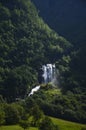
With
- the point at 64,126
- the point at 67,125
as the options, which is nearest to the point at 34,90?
the point at 67,125

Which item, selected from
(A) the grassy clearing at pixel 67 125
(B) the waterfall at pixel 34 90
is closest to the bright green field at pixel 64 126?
(A) the grassy clearing at pixel 67 125

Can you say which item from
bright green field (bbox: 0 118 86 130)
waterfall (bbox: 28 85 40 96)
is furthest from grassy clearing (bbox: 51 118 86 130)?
waterfall (bbox: 28 85 40 96)

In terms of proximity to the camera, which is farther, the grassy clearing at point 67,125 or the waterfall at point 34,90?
the waterfall at point 34,90

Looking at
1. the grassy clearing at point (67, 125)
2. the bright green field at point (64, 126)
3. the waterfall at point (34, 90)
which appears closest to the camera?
the bright green field at point (64, 126)

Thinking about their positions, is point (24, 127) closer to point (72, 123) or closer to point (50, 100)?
point (72, 123)

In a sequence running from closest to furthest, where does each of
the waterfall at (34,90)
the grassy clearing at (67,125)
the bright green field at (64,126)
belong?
the bright green field at (64,126) < the grassy clearing at (67,125) < the waterfall at (34,90)

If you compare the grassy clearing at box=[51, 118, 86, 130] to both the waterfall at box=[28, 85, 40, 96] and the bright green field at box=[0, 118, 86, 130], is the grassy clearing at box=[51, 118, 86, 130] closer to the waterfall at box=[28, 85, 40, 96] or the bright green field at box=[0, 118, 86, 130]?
the bright green field at box=[0, 118, 86, 130]

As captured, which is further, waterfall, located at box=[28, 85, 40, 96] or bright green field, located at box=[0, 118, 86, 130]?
waterfall, located at box=[28, 85, 40, 96]

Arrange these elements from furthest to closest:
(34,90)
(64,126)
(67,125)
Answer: (34,90) → (67,125) → (64,126)

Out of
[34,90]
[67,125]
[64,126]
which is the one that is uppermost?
[34,90]

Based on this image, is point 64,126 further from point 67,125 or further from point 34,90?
point 34,90

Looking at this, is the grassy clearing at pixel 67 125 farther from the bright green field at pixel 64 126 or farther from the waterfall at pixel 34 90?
the waterfall at pixel 34 90

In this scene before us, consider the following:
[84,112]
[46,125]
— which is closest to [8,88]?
[84,112]
